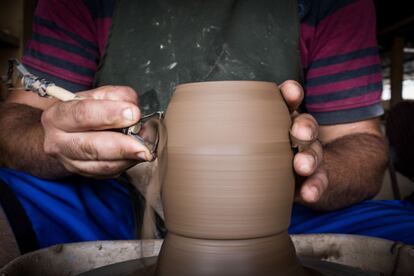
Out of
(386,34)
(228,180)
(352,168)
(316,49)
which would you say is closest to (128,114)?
(228,180)

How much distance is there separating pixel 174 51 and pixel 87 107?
1.98ft

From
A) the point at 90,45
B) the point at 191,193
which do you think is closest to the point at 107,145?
the point at 191,193

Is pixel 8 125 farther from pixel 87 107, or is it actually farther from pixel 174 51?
pixel 87 107

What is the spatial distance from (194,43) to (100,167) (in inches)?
22.5

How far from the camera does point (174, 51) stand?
1295 millimetres

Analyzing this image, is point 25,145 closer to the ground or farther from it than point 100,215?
farther from it

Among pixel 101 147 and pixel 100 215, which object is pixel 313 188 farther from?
pixel 100 215

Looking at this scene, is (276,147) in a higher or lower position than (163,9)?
lower

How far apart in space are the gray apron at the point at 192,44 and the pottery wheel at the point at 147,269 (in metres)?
0.55

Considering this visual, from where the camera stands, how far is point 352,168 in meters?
1.24

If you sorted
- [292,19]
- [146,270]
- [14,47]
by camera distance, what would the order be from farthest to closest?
[14,47] < [292,19] < [146,270]

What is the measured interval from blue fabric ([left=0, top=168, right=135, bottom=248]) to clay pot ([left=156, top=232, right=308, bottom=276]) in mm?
461

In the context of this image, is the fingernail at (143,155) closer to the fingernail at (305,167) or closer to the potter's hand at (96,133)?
the potter's hand at (96,133)

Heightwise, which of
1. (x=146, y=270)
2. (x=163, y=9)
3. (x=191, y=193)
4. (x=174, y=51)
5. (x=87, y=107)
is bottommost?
(x=146, y=270)
